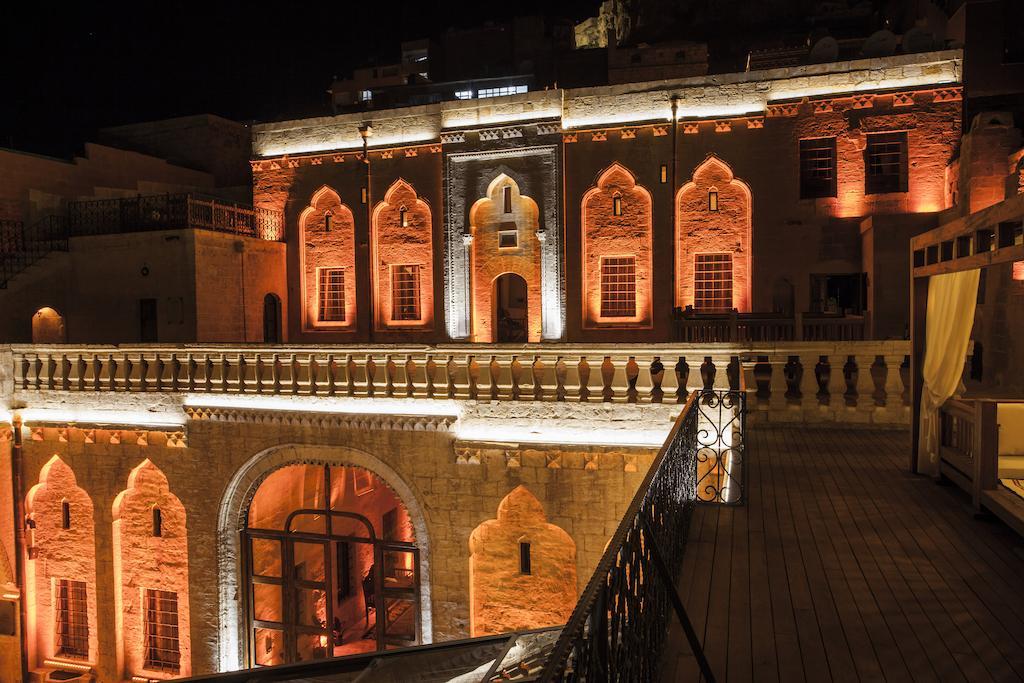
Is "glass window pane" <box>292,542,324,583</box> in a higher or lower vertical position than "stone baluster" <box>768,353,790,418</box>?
lower

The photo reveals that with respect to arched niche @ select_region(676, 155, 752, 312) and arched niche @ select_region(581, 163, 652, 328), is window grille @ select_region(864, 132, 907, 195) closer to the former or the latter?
arched niche @ select_region(676, 155, 752, 312)

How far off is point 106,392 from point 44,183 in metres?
12.2

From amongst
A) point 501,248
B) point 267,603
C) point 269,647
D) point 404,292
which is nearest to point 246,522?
point 267,603

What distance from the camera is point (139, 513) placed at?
13.0m

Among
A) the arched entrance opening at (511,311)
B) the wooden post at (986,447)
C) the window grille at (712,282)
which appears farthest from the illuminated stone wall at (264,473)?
the window grille at (712,282)

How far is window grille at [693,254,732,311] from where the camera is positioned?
17.8m

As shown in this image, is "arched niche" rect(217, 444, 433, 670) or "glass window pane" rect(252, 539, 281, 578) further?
"glass window pane" rect(252, 539, 281, 578)

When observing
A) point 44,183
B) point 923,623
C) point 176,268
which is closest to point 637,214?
point 176,268

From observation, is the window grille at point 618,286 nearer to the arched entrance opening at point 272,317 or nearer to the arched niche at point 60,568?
the arched entrance opening at point 272,317

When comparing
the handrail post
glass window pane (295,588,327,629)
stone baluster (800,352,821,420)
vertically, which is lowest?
glass window pane (295,588,327,629)

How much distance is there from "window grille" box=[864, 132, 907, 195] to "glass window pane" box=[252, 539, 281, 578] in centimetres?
1633

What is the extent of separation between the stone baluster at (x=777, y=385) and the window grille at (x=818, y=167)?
9.41 m

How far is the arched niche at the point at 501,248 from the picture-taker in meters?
18.9

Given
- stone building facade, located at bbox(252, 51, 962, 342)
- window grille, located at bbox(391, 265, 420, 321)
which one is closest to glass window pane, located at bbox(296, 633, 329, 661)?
stone building facade, located at bbox(252, 51, 962, 342)
